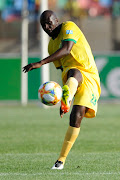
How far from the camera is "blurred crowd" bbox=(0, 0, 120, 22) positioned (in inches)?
1467

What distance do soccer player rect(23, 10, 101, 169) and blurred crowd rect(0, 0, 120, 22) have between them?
28995 millimetres

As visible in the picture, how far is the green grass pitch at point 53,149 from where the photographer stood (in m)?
7.18

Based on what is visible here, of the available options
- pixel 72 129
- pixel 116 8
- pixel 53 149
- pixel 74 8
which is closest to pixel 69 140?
pixel 72 129

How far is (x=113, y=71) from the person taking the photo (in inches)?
917

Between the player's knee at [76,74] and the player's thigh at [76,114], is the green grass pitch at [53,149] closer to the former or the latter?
the player's thigh at [76,114]

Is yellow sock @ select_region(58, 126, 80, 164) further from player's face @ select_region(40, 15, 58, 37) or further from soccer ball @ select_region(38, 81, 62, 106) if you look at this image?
player's face @ select_region(40, 15, 58, 37)

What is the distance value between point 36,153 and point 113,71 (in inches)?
→ 561

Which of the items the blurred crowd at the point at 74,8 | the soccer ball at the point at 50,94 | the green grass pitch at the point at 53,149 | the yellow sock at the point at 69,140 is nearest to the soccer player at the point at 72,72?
the yellow sock at the point at 69,140

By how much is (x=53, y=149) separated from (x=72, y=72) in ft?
9.08

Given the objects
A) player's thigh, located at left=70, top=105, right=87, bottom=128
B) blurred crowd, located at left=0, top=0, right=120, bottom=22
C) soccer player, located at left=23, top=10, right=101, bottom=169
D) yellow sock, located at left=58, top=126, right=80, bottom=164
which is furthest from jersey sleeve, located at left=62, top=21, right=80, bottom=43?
blurred crowd, located at left=0, top=0, right=120, bottom=22

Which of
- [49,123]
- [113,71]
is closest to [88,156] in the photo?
[49,123]

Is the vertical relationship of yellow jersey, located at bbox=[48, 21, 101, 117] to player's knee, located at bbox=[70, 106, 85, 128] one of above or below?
above

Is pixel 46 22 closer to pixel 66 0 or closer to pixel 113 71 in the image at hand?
pixel 113 71

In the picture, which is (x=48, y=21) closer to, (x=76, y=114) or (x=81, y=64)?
(x=81, y=64)
